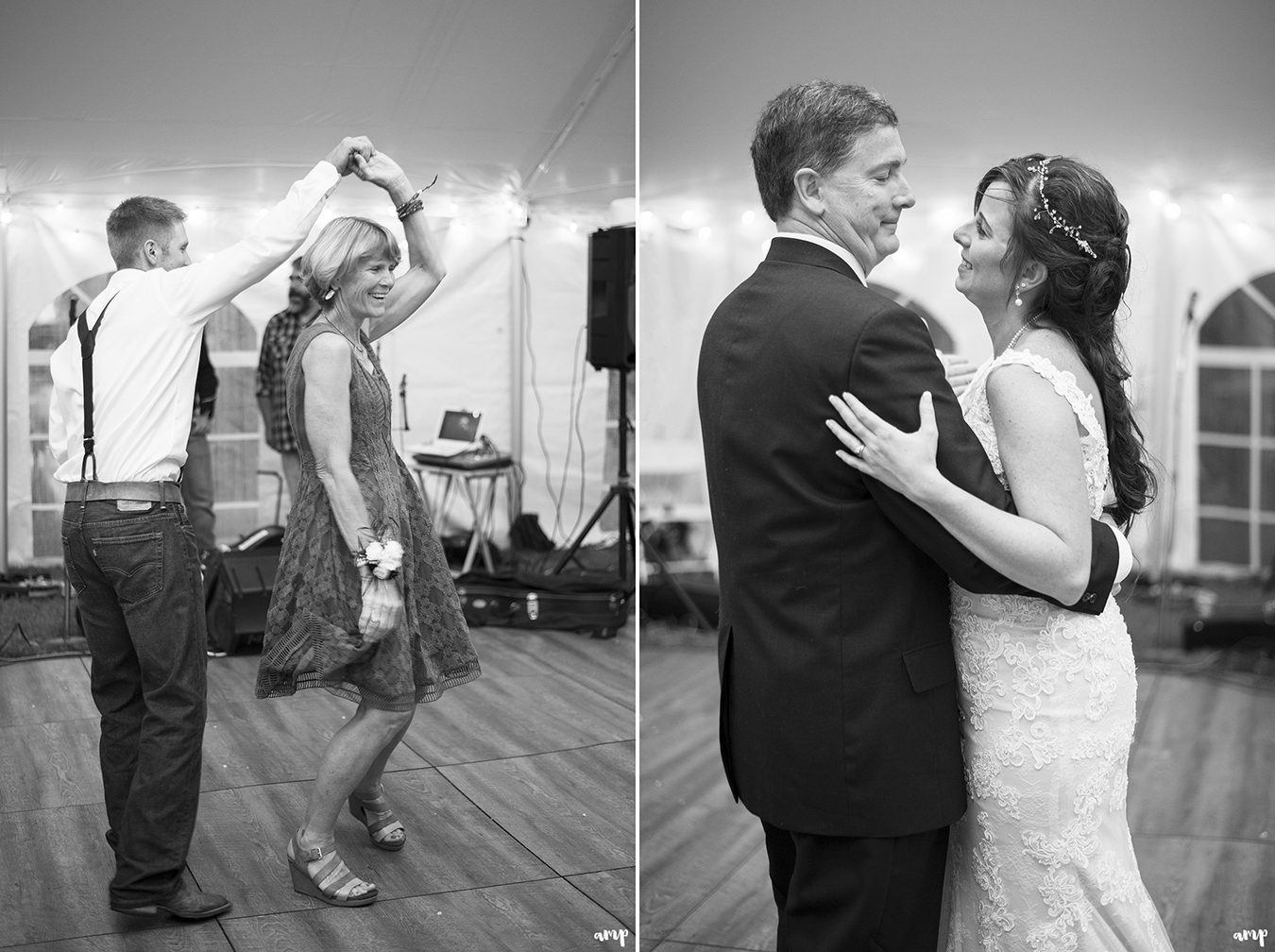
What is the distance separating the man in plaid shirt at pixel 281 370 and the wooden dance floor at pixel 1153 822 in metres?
1.36

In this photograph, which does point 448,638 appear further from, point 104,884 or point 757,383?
point 757,383

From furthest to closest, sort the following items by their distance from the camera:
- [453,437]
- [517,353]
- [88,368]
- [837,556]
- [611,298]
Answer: [611,298], [517,353], [453,437], [88,368], [837,556]

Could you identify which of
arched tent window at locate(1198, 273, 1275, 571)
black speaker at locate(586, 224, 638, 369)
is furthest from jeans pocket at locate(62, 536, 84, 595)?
arched tent window at locate(1198, 273, 1275, 571)

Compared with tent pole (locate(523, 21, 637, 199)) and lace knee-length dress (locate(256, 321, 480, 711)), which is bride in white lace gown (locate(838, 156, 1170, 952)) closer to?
lace knee-length dress (locate(256, 321, 480, 711))

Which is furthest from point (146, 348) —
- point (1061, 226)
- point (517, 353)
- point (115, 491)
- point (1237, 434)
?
point (1237, 434)

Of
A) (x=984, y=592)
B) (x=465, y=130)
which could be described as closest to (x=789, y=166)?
(x=984, y=592)

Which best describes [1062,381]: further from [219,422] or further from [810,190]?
[219,422]

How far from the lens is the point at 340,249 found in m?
2.26

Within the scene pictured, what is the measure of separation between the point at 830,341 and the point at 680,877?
210 cm

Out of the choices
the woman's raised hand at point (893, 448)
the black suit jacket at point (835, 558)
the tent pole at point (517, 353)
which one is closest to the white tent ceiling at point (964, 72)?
the tent pole at point (517, 353)

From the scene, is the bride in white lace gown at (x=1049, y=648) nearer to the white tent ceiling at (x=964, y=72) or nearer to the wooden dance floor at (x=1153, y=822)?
the wooden dance floor at (x=1153, y=822)

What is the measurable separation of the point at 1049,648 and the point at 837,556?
359 mm

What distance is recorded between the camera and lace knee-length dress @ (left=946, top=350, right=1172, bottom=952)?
1.64m

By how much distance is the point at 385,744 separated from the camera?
2443 mm
